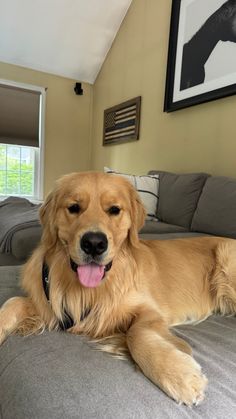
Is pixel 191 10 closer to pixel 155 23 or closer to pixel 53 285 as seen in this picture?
pixel 155 23

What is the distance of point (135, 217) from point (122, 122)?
3302 millimetres

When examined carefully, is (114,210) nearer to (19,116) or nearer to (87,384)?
(87,384)

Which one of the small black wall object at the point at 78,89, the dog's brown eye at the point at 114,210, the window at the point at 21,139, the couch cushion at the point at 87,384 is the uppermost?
the small black wall object at the point at 78,89

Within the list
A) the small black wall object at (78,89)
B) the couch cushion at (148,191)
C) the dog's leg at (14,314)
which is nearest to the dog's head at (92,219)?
the dog's leg at (14,314)

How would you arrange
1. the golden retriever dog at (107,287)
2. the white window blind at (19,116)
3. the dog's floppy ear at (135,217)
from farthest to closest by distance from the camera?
the white window blind at (19,116), the dog's floppy ear at (135,217), the golden retriever dog at (107,287)

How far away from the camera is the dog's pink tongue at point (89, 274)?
Answer: 3.19ft

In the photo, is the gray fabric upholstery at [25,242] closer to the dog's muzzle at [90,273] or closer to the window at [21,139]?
the dog's muzzle at [90,273]

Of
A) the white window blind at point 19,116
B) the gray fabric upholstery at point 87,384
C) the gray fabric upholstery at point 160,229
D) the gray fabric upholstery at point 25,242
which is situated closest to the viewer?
the gray fabric upholstery at point 87,384

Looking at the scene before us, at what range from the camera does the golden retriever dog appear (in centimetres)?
89

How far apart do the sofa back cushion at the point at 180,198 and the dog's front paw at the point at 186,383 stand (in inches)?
71.1

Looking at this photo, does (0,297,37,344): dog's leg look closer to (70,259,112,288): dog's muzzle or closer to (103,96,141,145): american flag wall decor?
(70,259,112,288): dog's muzzle

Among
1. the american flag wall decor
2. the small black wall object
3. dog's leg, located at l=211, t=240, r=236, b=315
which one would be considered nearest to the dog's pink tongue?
dog's leg, located at l=211, t=240, r=236, b=315

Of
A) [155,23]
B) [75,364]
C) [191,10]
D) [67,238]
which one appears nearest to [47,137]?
[155,23]

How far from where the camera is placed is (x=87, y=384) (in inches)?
27.2
